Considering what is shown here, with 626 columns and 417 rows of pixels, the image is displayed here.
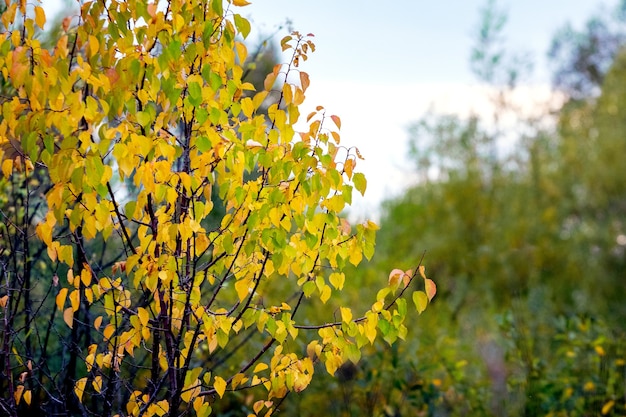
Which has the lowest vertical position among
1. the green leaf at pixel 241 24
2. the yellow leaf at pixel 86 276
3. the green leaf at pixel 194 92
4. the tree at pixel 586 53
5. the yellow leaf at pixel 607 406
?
the yellow leaf at pixel 607 406

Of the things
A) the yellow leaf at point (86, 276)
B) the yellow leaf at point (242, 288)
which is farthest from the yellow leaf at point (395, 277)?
the yellow leaf at point (86, 276)

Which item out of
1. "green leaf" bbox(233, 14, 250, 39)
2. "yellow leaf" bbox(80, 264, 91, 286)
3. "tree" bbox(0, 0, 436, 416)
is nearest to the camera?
"tree" bbox(0, 0, 436, 416)

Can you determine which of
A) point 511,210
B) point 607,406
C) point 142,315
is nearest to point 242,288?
point 142,315

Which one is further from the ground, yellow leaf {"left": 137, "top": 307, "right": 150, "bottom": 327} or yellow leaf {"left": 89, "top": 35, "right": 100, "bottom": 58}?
yellow leaf {"left": 89, "top": 35, "right": 100, "bottom": 58}

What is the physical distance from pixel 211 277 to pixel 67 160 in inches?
31.8

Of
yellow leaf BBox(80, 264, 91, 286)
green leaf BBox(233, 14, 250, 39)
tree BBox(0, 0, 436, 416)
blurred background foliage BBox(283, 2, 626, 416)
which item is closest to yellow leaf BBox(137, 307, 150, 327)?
tree BBox(0, 0, 436, 416)

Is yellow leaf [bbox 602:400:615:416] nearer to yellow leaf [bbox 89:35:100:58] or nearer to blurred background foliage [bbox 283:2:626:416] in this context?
blurred background foliage [bbox 283:2:626:416]

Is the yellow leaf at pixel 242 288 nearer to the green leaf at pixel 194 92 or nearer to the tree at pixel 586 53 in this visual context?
the green leaf at pixel 194 92

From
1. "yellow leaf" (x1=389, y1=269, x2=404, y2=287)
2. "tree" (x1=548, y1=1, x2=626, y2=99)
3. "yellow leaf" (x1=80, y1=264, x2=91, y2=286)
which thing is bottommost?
"yellow leaf" (x1=389, y1=269, x2=404, y2=287)

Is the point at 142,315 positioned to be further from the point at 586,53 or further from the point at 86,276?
the point at 586,53

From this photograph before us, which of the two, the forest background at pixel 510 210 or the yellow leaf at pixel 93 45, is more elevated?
the forest background at pixel 510 210

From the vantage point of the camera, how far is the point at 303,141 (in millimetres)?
2322

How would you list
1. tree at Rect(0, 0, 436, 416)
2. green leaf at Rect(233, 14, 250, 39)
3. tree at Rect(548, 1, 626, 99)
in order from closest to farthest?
1. tree at Rect(0, 0, 436, 416)
2. green leaf at Rect(233, 14, 250, 39)
3. tree at Rect(548, 1, 626, 99)

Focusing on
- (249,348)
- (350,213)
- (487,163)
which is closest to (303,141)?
(249,348)
